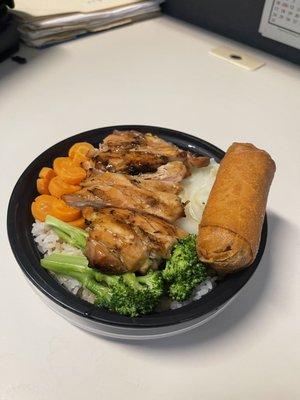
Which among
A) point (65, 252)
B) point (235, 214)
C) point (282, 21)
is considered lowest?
point (65, 252)

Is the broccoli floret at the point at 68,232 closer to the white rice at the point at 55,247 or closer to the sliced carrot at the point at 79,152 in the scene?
the white rice at the point at 55,247

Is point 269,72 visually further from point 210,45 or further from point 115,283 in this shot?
point 115,283

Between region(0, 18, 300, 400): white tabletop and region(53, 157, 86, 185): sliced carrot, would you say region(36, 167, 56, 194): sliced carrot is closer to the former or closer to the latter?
region(53, 157, 86, 185): sliced carrot

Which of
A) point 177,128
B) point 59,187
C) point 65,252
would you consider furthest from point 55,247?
point 177,128

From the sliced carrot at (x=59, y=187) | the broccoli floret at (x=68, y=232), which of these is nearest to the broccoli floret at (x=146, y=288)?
the broccoli floret at (x=68, y=232)

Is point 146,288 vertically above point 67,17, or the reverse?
point 67,17

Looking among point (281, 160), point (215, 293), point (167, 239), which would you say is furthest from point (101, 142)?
point (281, 160)

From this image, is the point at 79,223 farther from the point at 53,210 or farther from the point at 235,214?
the point at 235,214
